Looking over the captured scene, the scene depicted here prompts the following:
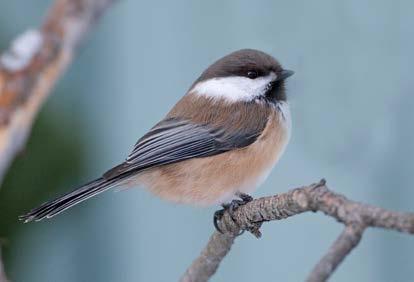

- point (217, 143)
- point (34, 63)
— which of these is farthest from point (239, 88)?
point (34, 63)

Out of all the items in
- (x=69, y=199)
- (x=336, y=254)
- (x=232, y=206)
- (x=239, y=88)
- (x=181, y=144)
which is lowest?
(x=336, y=254)

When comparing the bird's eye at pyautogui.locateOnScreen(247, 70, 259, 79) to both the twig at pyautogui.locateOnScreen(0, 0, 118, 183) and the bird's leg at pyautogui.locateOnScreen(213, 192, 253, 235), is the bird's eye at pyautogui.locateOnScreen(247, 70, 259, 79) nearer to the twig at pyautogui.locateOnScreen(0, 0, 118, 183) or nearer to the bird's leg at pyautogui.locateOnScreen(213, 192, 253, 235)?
the bird's leg at pyautogui.locateOnScreen(213, 192, 253, 235)

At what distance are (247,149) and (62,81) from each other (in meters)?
1.51

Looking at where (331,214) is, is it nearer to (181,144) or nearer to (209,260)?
(209,260)

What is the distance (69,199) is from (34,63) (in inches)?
30.3

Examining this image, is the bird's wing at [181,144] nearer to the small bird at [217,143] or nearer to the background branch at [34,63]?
the small bird at [217,143]

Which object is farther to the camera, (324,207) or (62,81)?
(62,81)

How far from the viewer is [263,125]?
2.23 m

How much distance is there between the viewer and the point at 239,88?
232 cm

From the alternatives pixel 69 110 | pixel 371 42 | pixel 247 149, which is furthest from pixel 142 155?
pixel 371 42

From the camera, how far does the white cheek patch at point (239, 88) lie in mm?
2314

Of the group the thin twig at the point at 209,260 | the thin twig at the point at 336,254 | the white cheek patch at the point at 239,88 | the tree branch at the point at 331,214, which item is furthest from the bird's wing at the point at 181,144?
the thin twig at the point at 336,254

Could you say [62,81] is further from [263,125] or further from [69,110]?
[263,125]

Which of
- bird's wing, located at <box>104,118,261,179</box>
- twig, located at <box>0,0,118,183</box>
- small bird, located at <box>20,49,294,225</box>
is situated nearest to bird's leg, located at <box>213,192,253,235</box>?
small bird, located at <box>20,49,294,225</box>
